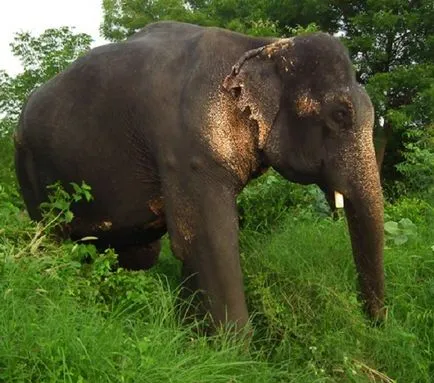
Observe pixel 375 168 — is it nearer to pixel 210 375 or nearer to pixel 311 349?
pixel 311 349

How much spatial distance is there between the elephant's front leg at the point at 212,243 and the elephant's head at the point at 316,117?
0.38 m

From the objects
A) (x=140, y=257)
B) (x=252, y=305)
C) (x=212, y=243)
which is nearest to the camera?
(x=212, y=243)

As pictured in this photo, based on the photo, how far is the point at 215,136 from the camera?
3.52 m

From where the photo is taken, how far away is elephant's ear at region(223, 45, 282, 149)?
355 centimetres

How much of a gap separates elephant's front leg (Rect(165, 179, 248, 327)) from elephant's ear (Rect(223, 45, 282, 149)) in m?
0.37

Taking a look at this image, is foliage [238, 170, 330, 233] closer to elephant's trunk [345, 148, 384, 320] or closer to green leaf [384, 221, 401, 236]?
green leaf [384, 221, 401, 236]

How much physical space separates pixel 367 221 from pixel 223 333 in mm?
898

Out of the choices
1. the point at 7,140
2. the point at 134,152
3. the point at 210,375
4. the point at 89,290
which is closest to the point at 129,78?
the point at 134,152

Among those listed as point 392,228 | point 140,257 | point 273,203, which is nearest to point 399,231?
point 392,228

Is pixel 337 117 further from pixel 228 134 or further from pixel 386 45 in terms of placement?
pixel 386 45

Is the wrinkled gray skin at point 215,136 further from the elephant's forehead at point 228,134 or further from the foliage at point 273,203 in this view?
the foliage at point 273,203

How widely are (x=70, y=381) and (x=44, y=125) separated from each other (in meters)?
2.10

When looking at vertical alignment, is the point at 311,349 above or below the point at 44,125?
below

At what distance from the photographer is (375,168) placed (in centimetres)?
366
